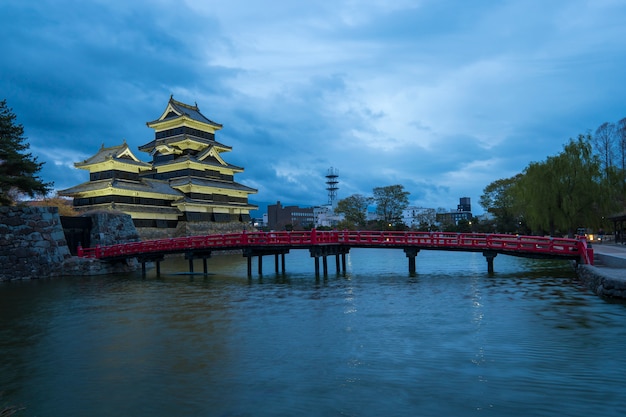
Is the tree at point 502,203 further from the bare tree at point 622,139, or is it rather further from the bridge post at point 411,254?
the bridge post at point 411,254

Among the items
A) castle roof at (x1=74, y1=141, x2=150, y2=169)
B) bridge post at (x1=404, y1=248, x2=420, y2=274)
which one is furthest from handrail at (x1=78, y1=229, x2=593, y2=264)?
castle roof at (x1=74, y1=141, x2=150, y2=169)

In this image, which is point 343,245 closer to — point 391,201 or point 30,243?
point 30,243

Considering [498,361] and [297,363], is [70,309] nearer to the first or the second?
[297,363]

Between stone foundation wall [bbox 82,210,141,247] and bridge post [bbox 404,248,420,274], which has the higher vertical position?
stone foundation wall [bbox 82,210,141,247]

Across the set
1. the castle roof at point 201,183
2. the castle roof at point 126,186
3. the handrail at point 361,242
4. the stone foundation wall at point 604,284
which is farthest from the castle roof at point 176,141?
the stone foundation wall at point 604,284

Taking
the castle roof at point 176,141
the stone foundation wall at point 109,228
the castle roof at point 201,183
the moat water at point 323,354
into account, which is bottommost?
the moat water at point 323,354

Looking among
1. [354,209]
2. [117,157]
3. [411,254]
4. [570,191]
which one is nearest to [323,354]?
[411,254]

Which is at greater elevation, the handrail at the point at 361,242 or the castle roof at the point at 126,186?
the castle roof at the point at 126,186

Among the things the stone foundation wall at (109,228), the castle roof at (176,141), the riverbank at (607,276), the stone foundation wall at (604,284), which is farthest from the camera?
the castle roof at (176,141)

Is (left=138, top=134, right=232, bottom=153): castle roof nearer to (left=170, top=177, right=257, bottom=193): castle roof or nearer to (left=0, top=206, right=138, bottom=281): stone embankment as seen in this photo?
(left=170, top=177, right=257, bottom=193): castle roof

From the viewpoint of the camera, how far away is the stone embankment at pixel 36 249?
98.0ft

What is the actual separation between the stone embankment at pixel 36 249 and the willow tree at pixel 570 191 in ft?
111

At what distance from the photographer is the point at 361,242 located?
27891 mm

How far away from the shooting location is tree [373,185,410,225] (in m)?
76.1
